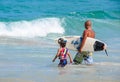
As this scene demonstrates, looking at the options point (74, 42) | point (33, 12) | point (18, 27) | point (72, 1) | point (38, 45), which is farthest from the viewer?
point (72, 1)

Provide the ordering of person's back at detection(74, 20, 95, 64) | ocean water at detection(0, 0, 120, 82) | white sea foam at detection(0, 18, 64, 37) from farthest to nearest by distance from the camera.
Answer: white sea foam at detection(0, 18, 64, 37) → person's back at detection(74, 20, 95, 64) → ocean water at detection(0, 0, 120, 82)

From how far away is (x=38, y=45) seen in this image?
1339cm

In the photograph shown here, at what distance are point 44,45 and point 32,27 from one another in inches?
257

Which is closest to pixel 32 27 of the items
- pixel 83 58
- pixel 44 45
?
pixel 44 45

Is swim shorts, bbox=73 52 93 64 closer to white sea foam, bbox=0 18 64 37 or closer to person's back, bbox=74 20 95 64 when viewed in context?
person's back, bbox=74 20 95 64

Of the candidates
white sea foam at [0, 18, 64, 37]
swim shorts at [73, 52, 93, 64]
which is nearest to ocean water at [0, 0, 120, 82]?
white sea foam at [0, 18, 64, 37]

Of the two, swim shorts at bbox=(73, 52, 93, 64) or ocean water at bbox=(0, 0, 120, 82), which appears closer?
ocean water at bbox=(0, 0, 120, 82)

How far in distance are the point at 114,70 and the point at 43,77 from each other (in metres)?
1.63

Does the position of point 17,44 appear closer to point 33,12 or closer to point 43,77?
point 43,77

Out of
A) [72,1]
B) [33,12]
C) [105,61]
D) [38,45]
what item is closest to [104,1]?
[72,1]

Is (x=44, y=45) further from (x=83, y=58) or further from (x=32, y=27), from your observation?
(x=32, y=27)

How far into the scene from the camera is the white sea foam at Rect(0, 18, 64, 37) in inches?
714

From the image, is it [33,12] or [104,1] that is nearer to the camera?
[33,12]

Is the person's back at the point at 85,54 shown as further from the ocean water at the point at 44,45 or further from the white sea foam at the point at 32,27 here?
the white sea foam at the point at 32,27
